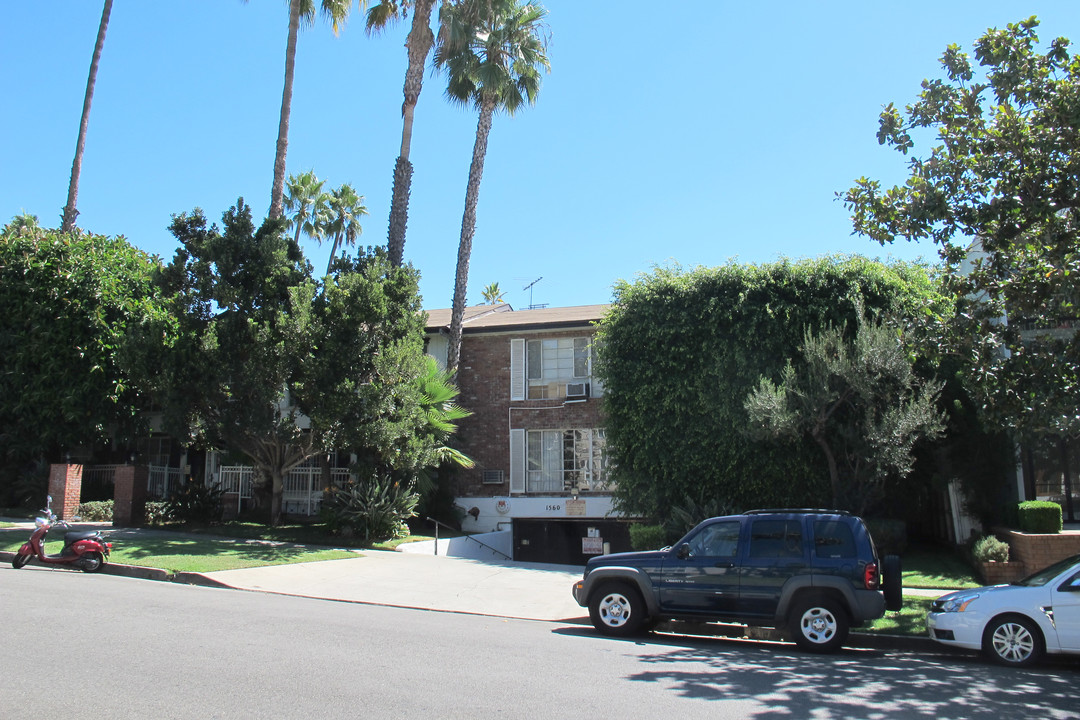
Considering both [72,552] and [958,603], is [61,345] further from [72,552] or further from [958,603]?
[958,603]

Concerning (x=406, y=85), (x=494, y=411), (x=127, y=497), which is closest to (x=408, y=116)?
(x=406, y=85)

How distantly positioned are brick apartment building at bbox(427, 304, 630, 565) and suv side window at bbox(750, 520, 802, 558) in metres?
12.6

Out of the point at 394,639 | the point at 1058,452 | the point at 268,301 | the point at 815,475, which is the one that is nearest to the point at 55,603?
the point at 394,639

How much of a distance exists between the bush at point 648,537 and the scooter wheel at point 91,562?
995 cm

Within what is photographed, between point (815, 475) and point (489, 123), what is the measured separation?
577 inches

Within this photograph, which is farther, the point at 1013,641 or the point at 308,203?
the point at 308,203

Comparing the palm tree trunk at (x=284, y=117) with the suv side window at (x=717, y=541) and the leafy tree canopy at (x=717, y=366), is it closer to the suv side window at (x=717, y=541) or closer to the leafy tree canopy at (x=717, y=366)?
the leafy tree canopy at (x=717, y=366)

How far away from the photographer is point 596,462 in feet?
73.9

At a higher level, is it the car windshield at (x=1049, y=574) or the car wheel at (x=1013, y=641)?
the car windshield at (x=1049, y=574)

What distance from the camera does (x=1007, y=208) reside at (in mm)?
10664

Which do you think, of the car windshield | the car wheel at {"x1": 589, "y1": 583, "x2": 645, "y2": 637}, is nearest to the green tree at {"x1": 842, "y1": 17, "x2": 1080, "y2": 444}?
the car windshield

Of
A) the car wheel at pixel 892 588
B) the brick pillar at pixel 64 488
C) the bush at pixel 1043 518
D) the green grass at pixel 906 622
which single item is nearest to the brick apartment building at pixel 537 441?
the brick pillar at pixel 64 488

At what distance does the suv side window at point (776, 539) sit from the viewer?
9.35m

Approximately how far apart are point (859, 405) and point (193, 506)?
1542cm
